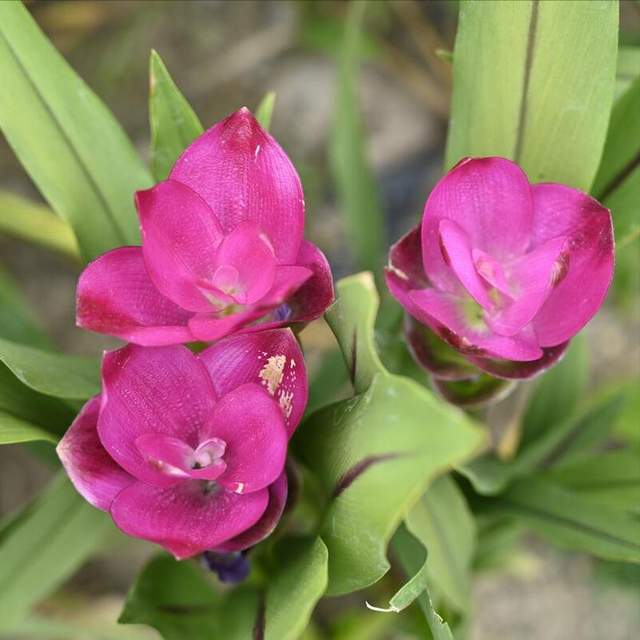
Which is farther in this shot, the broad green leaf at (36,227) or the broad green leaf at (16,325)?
the broad green leaf at (36,227)

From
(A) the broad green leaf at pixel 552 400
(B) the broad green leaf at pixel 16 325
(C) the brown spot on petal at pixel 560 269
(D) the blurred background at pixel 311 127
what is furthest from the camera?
(D) the blurred background at pixel 311 127

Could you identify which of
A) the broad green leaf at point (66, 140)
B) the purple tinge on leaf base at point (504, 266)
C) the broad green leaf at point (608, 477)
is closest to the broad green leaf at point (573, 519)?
the broad green leaf at point (608, 477)

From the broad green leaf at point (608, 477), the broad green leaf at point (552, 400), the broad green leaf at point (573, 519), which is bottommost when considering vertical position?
the broad green leaf at point (552, 400)

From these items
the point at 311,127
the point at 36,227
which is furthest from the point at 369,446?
the point at 311,127

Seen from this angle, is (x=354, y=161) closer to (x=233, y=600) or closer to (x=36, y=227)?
(x=36, y=227)

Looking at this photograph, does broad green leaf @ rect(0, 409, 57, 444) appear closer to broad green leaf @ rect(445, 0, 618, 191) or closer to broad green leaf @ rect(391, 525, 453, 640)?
broad green leaf @ rect(391, 525, 453, 640)

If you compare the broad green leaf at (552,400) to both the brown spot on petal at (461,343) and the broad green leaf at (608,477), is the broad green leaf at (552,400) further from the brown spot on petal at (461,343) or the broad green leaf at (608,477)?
the brown spot on petal at (461,343)

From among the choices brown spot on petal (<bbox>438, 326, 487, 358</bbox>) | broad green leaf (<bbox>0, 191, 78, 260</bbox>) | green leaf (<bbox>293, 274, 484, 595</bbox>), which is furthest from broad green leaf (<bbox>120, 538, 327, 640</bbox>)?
broad green leaf (<bbox>0, 191, 78, 260</bbox>)
